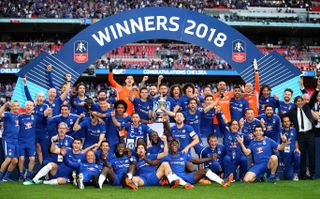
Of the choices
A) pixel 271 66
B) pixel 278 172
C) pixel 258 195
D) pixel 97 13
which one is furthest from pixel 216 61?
pixel 258 195

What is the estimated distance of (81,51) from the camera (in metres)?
12.1

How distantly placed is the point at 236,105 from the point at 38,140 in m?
3.81

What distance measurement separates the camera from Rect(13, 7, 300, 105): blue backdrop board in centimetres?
1210

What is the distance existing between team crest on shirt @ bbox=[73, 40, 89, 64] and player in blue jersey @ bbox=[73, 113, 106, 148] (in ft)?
7.65

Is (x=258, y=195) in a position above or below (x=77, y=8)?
below

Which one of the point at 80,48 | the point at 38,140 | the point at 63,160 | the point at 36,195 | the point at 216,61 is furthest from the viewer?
the point at 216,61

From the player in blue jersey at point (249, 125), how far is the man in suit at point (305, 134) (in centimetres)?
74

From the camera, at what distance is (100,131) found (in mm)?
9938

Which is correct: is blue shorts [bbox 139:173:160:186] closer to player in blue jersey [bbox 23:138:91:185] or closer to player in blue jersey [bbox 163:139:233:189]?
player in blue jersey [bbox 163:139:233:189]

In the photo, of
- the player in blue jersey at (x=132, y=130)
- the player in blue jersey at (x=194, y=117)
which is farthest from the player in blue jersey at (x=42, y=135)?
the player in blue jersey at (x=194, y=117)

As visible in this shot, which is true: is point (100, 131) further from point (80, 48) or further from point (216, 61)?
point (216, 61)

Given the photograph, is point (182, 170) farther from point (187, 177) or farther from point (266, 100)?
point (266, 100)

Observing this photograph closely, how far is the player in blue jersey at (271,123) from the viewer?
10.5m

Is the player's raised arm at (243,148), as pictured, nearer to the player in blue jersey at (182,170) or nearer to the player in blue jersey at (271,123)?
the player in blue jersey at (271,123)
